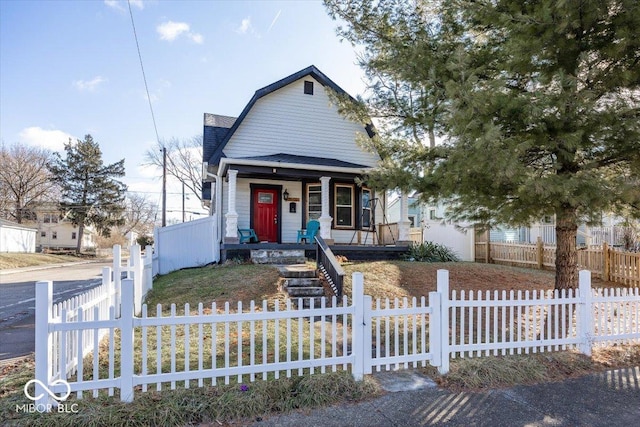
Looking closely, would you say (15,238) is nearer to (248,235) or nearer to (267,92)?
(248,235)

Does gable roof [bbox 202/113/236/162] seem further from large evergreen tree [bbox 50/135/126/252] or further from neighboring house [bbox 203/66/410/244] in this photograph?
large evergreen tree [bbox 50/135/126/252]

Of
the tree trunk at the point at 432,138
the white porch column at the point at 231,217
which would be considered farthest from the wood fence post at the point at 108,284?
the white porch column at the point at 231,217

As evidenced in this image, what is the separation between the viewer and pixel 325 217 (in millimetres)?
12781

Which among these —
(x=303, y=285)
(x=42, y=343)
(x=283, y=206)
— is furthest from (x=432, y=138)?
(x=42, y=343)

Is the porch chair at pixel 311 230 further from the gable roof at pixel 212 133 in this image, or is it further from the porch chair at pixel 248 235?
the gable roof at pixel 212 133

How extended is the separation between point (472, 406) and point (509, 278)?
7.55m

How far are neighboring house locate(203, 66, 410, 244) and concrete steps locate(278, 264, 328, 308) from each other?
11.9ft

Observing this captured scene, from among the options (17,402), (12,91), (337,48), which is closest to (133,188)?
(12,91)

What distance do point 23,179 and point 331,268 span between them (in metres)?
44.7

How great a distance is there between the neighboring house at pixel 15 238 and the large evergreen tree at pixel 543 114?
35.1 metres

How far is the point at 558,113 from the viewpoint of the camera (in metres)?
5.65

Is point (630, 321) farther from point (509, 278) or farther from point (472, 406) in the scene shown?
point (509, 278)

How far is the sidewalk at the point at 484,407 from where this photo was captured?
11.5ft

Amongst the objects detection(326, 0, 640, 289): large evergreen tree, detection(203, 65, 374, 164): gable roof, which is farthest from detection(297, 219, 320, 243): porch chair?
detection(326, 0, 640, 289): large evergreen tree
